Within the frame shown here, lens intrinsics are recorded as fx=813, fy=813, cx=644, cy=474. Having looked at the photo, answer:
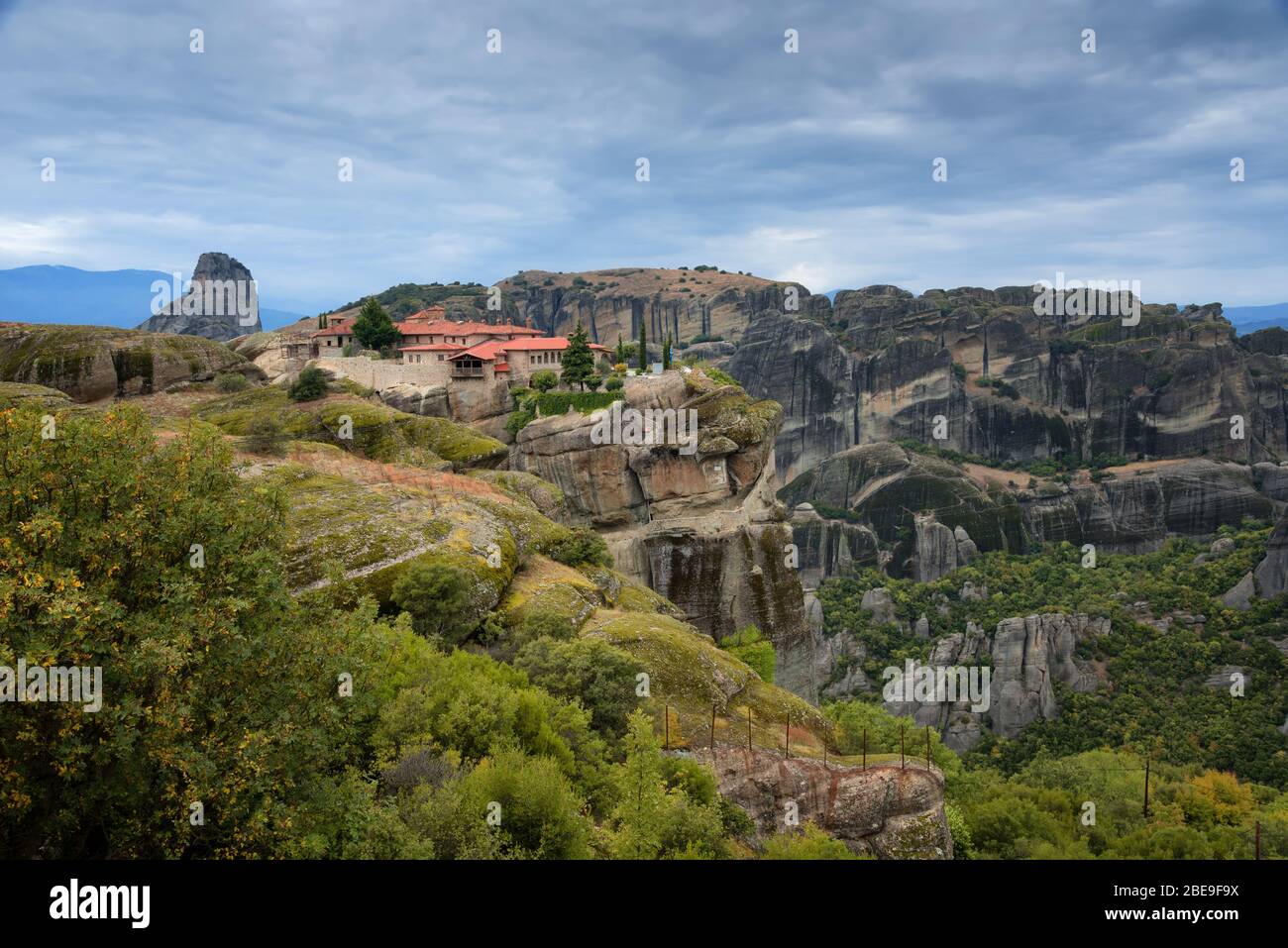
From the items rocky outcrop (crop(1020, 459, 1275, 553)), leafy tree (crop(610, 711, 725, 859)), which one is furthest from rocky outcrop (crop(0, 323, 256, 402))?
rocky outcrop (crop(1020, 459, 1275, 553))

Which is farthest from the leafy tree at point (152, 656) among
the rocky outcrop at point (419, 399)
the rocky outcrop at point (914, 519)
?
the rocky outcrop at point (914, 519)

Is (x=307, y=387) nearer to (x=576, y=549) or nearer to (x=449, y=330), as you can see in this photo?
(x=449, y=330)

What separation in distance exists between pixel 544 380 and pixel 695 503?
15044 mm

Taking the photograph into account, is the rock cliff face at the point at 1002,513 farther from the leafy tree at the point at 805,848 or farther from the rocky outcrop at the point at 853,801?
the leafy tree at the point at 805,848

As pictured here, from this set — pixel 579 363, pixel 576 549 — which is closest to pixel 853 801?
pixel 576 549

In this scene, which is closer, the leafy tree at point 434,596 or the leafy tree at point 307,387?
the leafy tree at point 434,596

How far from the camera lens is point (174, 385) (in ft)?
167

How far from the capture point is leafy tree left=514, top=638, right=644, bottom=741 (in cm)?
2503

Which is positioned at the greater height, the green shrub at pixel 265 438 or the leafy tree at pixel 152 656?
the green shrub at pixel 265 438

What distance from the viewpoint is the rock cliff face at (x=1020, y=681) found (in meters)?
83.7

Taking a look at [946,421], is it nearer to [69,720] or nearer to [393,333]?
[393,333]

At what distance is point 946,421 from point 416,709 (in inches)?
7013

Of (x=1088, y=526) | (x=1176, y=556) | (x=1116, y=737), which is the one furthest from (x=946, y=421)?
(x=1116, y=737)

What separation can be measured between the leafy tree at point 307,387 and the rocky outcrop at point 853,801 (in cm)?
3822
